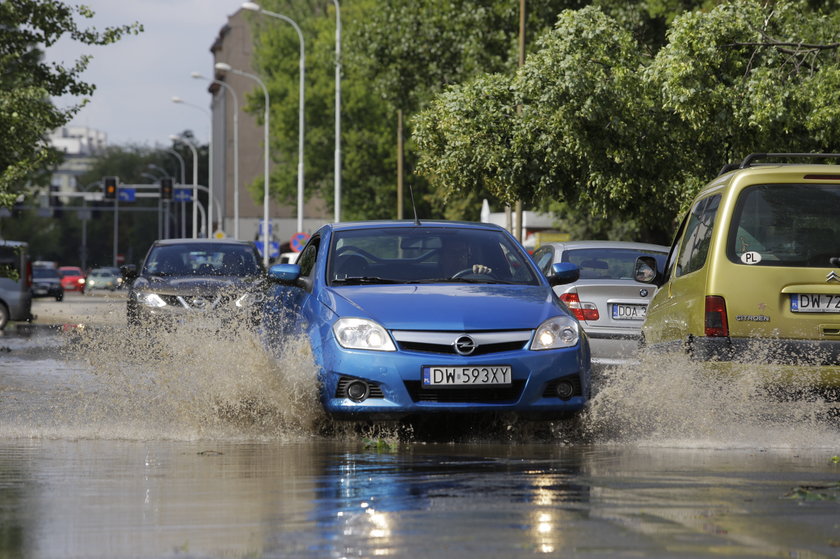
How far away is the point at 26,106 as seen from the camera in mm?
27141

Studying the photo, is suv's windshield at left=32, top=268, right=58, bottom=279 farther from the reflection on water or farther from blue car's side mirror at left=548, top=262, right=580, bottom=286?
blue car's side mirror at left=548, top=262, right=580, bottom=286

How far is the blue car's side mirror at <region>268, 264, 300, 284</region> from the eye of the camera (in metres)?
11.2

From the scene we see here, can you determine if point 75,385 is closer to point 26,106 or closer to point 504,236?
point 504,236

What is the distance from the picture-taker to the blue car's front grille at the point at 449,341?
9680 mm

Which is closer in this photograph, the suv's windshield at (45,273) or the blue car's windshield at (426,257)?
the blue car's windshield at (426,257)

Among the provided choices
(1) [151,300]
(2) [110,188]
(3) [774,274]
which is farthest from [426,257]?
(2) [110,188]

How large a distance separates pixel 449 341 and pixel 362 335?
22.0 inches

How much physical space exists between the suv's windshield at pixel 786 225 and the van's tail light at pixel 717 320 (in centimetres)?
29

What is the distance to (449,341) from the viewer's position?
967 centimetres

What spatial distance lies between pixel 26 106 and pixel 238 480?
67.1 feet

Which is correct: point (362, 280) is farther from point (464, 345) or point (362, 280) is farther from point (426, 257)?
point (464, 345)

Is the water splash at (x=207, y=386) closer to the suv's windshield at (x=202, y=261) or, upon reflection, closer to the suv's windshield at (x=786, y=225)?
the suv's windshield at (x=786, y=225)

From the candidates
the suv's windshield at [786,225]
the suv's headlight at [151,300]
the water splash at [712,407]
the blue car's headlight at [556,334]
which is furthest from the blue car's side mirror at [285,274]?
the suv's headlight at [151,300]

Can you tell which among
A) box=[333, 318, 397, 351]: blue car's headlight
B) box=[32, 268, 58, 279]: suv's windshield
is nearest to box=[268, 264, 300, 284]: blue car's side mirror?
box=[333, 318, 397, 351]: blue car's headlight
